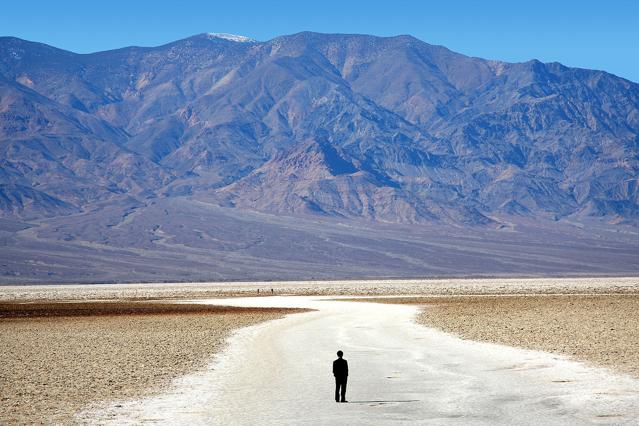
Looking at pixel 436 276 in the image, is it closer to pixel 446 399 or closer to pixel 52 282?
pixel 52 282

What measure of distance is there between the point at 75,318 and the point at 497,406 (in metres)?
38.2

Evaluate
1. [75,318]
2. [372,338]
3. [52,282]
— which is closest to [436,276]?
[52,282]

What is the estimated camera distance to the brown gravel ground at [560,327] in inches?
1072

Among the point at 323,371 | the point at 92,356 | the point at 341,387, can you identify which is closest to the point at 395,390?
the point at 341,387

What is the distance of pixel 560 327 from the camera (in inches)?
1481

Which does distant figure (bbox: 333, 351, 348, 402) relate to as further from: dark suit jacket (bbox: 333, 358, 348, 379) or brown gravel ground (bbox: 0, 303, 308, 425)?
brown gravel ground (bbox: 0, 303, 308, 425)

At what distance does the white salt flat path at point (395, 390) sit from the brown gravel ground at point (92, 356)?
3.26ft

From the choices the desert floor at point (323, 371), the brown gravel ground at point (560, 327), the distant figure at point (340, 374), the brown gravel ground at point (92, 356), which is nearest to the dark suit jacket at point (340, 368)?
the distant figure at point (340, 374)

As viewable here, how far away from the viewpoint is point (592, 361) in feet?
82.2

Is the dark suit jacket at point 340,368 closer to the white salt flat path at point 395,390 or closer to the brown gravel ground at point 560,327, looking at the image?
the white salt flat path at point 395,390

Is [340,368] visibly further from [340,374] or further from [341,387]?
[341,387]

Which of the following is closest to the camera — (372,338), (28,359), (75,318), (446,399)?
(446,399)

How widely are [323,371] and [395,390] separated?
4.43 metres

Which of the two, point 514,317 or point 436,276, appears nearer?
point 514,317
